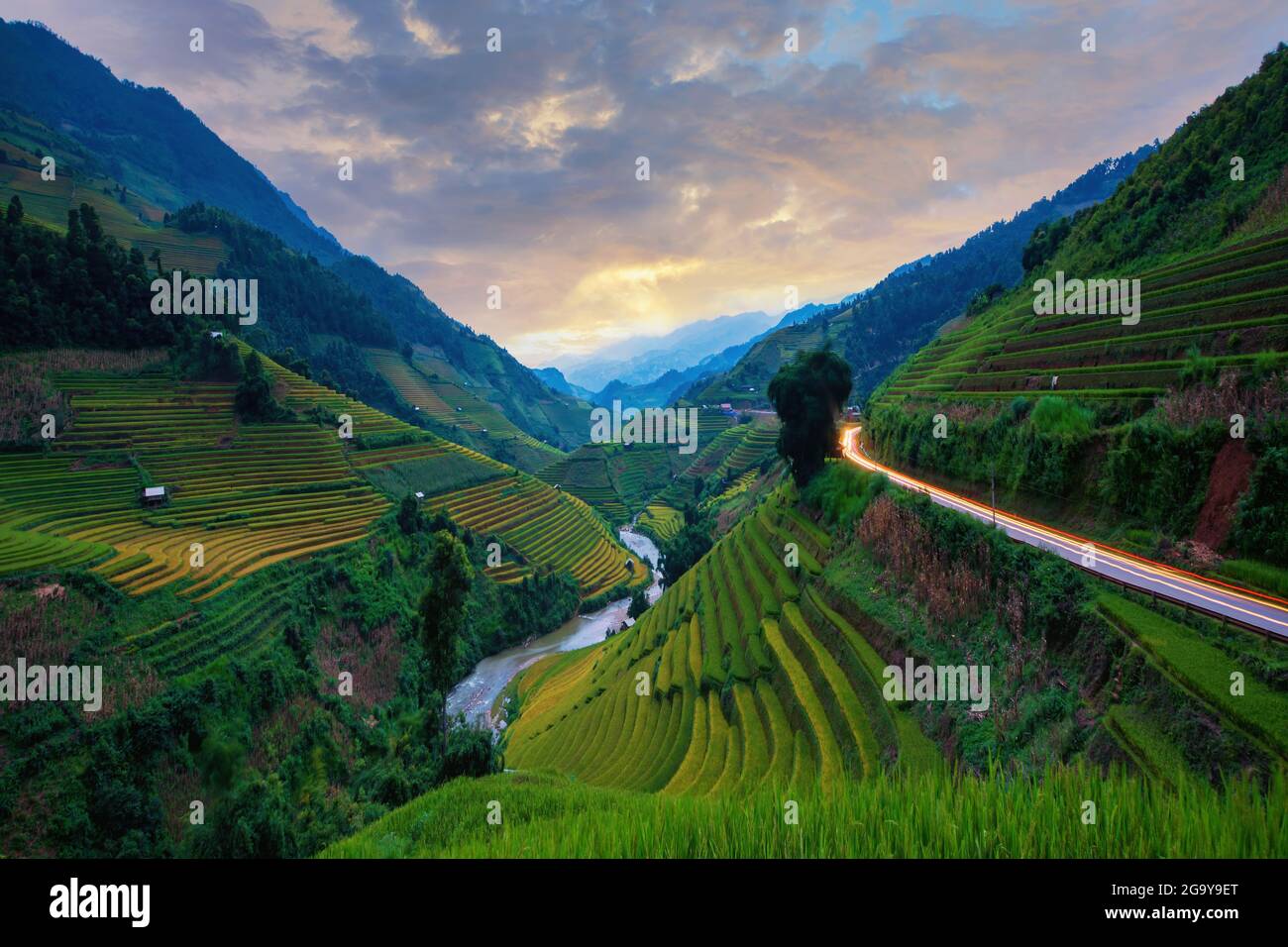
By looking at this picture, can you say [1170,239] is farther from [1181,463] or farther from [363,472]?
[363,472]

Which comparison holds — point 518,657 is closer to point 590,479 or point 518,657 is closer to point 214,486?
point 214,486

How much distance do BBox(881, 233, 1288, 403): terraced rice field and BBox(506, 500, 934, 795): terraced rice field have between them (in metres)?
13.3

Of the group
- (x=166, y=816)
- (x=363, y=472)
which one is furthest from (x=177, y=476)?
(x=166, y=816)

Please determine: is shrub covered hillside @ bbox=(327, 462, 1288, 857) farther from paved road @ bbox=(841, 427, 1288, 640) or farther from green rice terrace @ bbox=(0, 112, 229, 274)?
green rice terrace @ bbox=(0, 112, 229, 274)

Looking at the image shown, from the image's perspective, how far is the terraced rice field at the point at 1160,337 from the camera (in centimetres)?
1867

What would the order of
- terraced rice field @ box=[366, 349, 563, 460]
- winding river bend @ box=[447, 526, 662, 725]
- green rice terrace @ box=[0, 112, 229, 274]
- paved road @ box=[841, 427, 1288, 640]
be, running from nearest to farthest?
paved road @ box=[841, 427, 1288, 640], winding river bend @ box=[447, 526, 662, 725], green rice terrace @ box=[0, 112, 229, 274], terraced rice field @ box=[366, 349, 563, 460]

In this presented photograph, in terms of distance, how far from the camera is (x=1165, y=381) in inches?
771

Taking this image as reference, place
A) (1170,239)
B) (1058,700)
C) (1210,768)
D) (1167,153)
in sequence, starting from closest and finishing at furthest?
(1210,768) → (1058,700) → (1170,239) → (1167,153)

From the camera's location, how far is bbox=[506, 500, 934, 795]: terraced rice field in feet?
50.4

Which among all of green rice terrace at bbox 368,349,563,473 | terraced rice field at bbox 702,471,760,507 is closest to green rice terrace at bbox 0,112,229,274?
green rice terrace at bbox 368,349,563,473

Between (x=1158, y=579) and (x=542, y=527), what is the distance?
199ft
